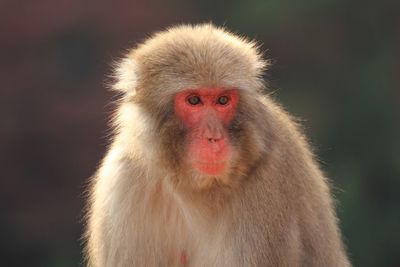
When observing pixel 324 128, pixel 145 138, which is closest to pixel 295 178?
pixel 145 138

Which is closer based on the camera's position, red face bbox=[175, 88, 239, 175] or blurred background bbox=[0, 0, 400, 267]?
red face bbox=[175, 88, 239, 175]

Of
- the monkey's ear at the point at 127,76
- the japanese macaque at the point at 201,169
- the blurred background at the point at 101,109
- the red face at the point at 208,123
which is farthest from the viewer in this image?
the blurred background at the point at 101,109

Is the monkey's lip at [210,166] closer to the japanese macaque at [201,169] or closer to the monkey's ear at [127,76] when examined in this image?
the japanese macaque at [201,169]

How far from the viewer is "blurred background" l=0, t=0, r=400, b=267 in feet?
48.9

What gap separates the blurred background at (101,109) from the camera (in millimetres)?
14914

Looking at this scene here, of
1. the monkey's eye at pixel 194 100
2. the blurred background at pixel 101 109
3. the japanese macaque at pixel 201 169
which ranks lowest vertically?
the blurred background at pixel 101 109

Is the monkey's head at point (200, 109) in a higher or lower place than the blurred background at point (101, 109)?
higher

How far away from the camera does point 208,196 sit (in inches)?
281

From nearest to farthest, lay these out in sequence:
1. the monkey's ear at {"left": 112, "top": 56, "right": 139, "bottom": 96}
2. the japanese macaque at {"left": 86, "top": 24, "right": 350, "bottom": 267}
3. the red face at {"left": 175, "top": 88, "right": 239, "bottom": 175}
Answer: the red face at {"left": 175, "top": 88, "right": 239, "bottom": 175} < the japanese macaque at {"left": 86, "top": 24, "right": 350, "bottom": 267} < the monkey's ear at {"left": 112, "top": 56, "right": 139, "bottom": 96}

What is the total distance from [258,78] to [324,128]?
8068 millimetres

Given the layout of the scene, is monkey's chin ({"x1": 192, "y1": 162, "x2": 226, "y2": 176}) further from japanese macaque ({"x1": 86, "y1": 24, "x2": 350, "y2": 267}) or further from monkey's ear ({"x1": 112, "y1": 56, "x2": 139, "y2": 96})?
monkey's ear ({"x1": 112, "y1": 56, "x2": 139, "y2": 96})

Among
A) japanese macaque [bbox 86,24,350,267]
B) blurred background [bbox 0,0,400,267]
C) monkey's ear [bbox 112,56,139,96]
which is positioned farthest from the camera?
blurred background [bbox 0,0,400,267]

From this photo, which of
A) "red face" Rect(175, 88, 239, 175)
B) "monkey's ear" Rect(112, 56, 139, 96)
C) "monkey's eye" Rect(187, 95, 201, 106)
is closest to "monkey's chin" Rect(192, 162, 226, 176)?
"red face" Rect(175, 88, 239, 175)

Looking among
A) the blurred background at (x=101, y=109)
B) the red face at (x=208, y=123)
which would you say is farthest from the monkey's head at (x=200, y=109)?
the blurred background at (x=101, y=109)
